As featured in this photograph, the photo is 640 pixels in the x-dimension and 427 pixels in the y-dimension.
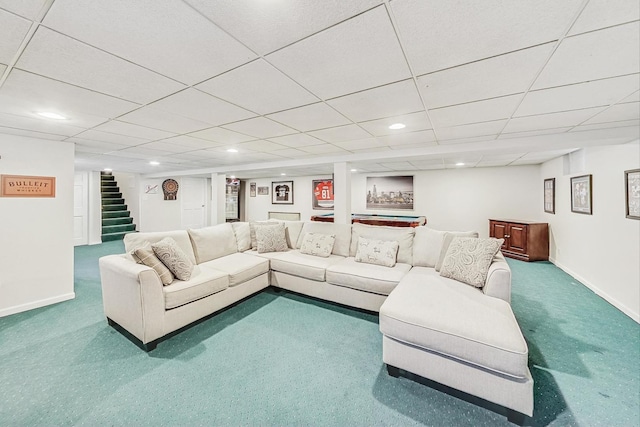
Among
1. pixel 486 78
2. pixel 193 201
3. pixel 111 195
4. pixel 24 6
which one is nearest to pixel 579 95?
pixel 486 78

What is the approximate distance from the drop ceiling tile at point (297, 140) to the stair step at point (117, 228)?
710 centimetres

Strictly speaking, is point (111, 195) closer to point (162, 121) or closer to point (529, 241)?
point (162, 121)

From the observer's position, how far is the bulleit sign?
289 centimetres

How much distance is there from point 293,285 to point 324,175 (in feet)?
17.6

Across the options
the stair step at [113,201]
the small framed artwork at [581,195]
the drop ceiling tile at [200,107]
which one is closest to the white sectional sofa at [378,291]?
the drop ceiling tile at [200,107]

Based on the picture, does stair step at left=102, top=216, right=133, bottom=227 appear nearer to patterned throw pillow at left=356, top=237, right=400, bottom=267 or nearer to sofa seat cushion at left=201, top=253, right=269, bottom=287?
sofa seat cushion at left=201, top=253, right=269, bottom=287

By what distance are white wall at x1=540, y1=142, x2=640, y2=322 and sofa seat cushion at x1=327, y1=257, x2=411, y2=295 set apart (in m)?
2.50

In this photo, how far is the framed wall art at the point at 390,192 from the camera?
7009 millimetres

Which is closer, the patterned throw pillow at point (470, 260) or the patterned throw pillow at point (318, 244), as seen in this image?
the patterned throw pillow at point (470, 260)

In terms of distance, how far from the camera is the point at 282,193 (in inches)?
355

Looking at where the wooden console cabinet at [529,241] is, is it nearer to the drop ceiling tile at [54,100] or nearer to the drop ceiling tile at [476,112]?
the drop ceiling tile at [476,112]

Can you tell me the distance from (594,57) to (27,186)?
17.4 ft

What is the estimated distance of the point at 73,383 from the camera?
71.3 inches

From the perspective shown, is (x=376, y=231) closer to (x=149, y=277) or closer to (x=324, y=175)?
(x=149, y=277)
